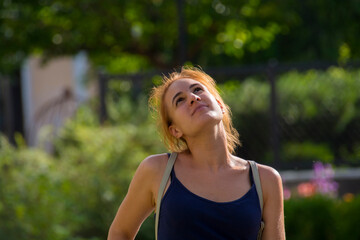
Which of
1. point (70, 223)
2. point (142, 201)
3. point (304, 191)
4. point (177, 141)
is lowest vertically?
point (304, 191)

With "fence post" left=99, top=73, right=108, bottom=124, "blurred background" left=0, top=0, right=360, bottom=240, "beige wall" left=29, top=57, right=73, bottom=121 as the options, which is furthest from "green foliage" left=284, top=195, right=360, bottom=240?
"beige wall" left=29, top=57, right=73, bottom=121

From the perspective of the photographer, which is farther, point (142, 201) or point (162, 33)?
point (162, 33)

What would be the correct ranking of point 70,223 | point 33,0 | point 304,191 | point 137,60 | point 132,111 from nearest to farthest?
1. point 70,223
2. point 304,191
3. point 132,111
4. point 33,0
5. point 137,60

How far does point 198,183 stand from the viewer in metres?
2.55

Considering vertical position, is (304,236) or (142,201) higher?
(142,201)

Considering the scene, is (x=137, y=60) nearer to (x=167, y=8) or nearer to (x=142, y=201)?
(x=167, y=8)

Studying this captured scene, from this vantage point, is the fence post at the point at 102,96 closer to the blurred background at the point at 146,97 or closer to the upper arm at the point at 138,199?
the blurred background at the point at 146,97

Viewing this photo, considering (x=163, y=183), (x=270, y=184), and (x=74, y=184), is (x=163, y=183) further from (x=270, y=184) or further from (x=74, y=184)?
(x=74, y=184)

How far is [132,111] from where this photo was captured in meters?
8.92

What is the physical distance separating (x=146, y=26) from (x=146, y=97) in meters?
2.51

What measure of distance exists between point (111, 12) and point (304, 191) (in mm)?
4452

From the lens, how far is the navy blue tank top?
2.46 meters

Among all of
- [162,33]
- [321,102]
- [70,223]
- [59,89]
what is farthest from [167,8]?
[59,89]

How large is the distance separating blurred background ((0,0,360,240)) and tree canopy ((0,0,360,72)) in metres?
0.02
